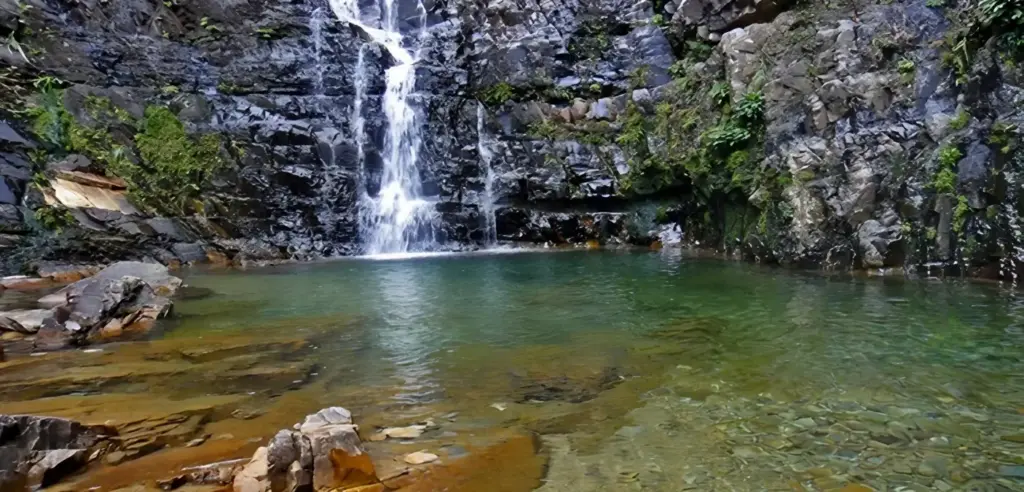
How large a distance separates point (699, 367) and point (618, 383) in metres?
0.93

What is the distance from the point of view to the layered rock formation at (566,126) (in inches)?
467

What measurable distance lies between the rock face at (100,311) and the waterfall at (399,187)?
12273 millimetres

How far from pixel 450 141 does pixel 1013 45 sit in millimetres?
17562

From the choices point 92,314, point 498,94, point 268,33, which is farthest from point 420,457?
point 268,33

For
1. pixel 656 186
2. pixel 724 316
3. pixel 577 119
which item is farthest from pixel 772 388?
pixel 577 119

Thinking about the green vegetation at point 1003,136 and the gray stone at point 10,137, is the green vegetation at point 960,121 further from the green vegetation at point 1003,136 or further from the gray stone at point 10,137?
the gray stone at point 10,137

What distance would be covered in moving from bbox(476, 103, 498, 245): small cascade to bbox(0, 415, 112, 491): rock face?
19.6m

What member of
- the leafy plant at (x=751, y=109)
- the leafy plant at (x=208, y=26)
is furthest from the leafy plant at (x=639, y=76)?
the leafy plant at (x=208, y=26)

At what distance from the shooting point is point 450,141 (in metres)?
23.9

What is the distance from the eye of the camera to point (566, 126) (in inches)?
930

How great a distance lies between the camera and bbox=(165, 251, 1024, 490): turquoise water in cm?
376

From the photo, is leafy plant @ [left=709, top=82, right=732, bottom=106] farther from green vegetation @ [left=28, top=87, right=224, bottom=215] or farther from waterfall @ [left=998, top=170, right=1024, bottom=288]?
green vegetation @ [left=28, top=87, right=224, bottom=215]

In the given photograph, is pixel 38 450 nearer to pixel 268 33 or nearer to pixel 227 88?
pixel 227 88

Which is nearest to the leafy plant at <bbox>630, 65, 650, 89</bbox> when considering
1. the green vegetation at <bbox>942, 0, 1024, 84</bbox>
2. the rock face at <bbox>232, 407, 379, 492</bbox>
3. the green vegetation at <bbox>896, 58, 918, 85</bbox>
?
the green vegetation at <bbox>896, 58, 918, 85</bbox>
